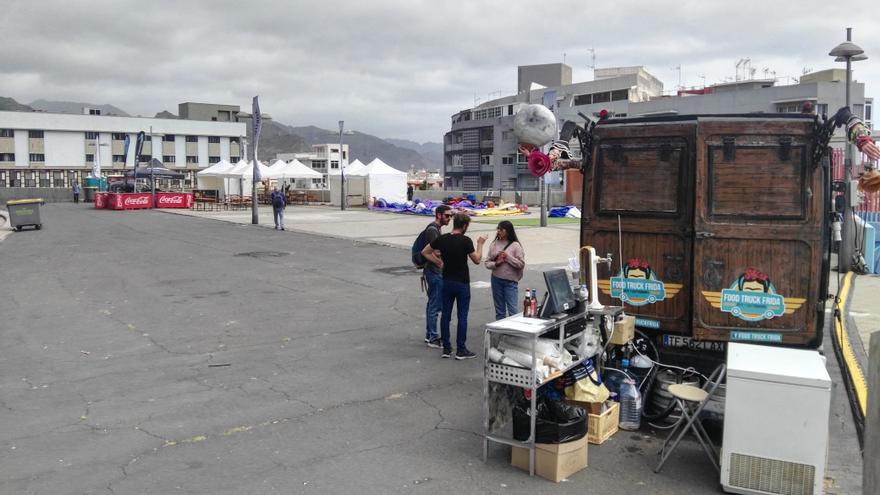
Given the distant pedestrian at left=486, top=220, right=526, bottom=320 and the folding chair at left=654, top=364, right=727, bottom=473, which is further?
the distant pedestrian at left=486, top=220, right=526, bottom=320

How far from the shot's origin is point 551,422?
523 cm

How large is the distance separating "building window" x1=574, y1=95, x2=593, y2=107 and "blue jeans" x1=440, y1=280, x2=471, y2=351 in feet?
264

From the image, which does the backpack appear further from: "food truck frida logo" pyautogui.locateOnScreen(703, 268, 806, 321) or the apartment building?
the apartment building

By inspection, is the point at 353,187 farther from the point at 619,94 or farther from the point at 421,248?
the point at 619,94

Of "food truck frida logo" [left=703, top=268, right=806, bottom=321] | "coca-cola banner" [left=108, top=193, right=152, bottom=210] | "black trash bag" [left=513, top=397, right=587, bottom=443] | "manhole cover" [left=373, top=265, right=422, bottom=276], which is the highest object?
"coca-cola banner" [left=108, top=193, right=152, bottom=210]

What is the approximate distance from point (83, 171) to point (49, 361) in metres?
94.2

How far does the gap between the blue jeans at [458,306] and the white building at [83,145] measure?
8391cm

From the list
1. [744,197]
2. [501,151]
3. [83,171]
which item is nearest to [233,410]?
[744,197]

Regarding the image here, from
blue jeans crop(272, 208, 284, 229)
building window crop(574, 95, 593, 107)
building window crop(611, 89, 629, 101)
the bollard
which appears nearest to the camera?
the bollard

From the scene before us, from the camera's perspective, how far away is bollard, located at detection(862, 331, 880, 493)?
321cm

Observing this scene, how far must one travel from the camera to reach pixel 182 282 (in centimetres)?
1418

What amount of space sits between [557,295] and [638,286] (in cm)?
145

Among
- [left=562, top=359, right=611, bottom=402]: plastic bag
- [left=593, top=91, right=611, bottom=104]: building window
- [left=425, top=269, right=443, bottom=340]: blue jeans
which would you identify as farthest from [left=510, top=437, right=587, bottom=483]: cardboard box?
[left=593, top=91, right=611, bottom=104]: building window

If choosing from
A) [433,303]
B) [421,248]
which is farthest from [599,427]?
[421,248]
